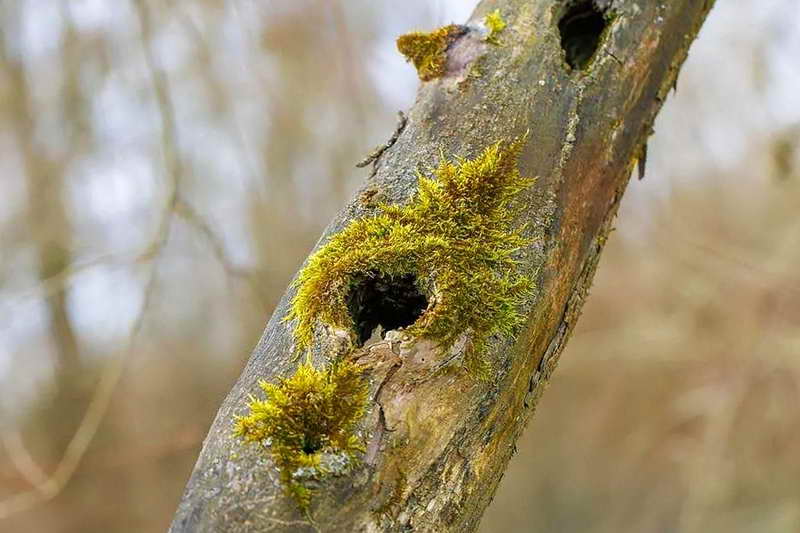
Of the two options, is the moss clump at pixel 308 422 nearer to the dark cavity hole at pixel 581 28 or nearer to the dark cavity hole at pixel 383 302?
the dark cavity hole at pixel 383 302

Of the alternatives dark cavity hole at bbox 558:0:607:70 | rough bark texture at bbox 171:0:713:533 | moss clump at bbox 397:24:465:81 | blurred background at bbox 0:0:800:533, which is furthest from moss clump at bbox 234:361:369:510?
blurred background at bbox 0:0:800:533

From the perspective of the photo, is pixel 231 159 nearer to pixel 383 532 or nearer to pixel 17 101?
pixel 17 101

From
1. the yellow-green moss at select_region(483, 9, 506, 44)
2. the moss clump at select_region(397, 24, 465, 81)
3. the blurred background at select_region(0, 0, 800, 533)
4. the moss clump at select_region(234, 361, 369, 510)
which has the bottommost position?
the moss clump at select_region(234, 361, 369, 510)

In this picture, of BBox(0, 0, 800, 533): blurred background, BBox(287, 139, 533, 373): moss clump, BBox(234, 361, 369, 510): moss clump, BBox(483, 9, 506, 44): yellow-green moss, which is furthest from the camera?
BBox(0, 0, 800, 533): blurred background

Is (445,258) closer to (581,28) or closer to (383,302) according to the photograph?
(383,302)


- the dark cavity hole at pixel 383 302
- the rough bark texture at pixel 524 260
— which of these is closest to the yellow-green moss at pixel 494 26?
the rough bark texture at pixel 524 260

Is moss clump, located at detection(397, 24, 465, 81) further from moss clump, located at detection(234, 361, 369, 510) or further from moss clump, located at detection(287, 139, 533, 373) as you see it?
moss clump, located at detection(234, 361, 369, 510)

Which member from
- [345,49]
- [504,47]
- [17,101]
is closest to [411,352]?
[504,47]
